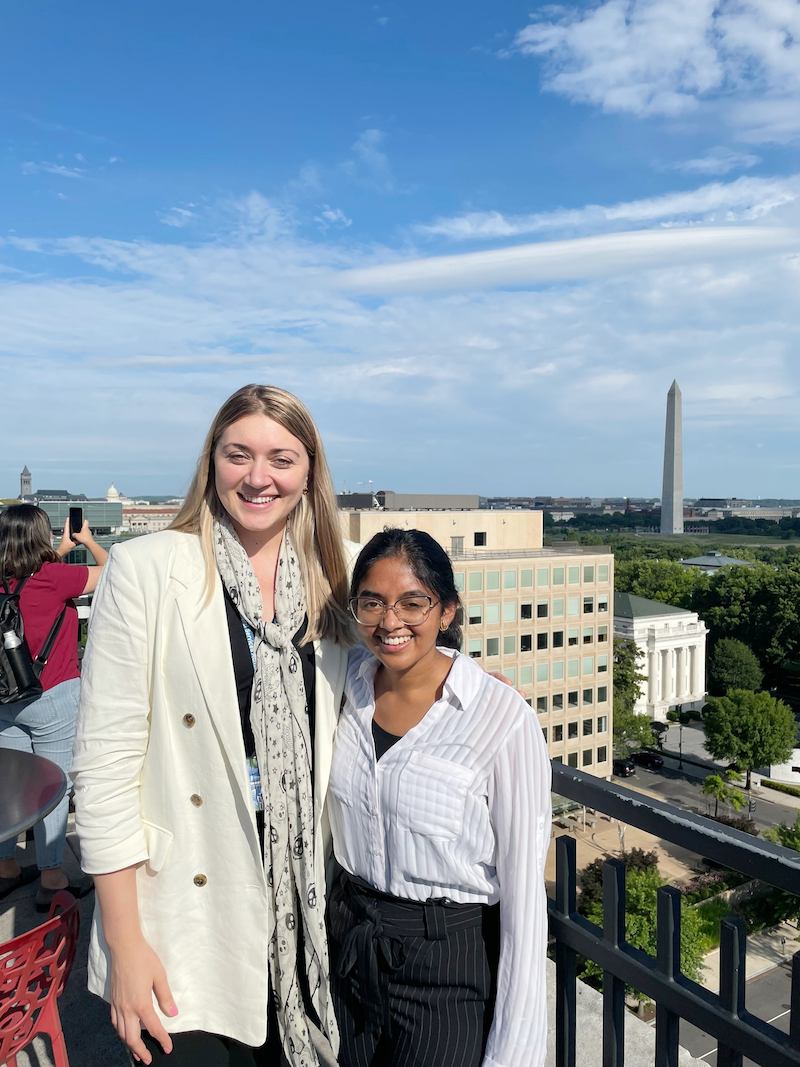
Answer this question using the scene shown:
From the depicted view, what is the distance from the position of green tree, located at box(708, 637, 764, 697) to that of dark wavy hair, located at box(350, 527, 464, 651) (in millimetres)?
47124

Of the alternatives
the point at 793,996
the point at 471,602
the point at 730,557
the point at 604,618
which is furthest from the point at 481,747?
the point at 730,557

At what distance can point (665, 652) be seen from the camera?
45031 millimetres

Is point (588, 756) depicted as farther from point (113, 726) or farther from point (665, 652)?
point (113, 726)

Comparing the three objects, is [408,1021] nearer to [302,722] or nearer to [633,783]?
[302,722]

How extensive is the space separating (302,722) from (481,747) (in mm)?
469

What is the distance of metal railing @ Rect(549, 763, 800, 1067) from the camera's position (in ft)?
4.96

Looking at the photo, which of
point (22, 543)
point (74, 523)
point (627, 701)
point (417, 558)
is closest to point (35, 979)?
point (417, 558)

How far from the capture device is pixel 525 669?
30.0 meters

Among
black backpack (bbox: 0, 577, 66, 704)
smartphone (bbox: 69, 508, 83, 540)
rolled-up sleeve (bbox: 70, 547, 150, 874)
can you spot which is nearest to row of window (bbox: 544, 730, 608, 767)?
smartphone (bbox: 69, 508, 83, 540)

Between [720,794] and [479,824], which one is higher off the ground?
[479,824]

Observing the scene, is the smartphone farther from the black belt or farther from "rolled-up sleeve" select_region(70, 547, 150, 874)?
the black belt

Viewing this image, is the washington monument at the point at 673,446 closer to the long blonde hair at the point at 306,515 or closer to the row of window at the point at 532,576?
the row of window at the point at 532,576

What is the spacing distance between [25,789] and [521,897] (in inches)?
75.4

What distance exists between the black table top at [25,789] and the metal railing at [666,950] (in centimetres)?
166
